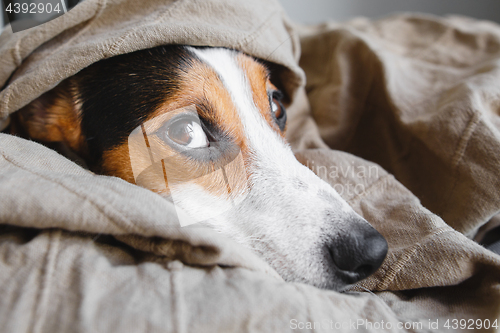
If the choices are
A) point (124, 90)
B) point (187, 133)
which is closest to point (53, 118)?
point (124, 90)

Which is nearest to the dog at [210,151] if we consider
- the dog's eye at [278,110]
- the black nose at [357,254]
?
the black nose at [357,254]

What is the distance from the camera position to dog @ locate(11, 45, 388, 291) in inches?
31.4

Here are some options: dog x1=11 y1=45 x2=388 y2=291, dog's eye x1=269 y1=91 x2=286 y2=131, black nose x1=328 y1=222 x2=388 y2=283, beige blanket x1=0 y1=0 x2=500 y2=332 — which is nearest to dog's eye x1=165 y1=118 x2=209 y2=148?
dog x1=11 y1=45 x2=388 y2=291

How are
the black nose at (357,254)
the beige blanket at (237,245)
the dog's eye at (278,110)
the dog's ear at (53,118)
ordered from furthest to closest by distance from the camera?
the dog's eye at (278,110) → the dog's ear at (53,118) → the black nose at (357,254) → the beige blanket at (237,245)

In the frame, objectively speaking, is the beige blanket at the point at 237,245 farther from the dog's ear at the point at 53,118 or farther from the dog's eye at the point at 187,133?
the dog's eye at the point at 187,133

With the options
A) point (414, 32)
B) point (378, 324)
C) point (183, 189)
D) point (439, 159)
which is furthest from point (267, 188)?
point (414, 32)

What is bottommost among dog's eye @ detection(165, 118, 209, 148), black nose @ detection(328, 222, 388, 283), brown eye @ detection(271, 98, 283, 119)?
black nose @ detection(328, 222, 388, 283)

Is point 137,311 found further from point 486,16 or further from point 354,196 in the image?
point 486,16

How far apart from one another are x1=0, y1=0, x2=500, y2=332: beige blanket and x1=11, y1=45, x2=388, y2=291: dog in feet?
0.29

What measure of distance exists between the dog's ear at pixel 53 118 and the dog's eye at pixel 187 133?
345 millimetres

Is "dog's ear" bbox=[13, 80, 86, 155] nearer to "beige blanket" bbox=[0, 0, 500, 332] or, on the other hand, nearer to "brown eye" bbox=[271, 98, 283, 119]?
"beige blanket" bbox=[0, 0, 500, 332]

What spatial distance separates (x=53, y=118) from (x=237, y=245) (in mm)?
812

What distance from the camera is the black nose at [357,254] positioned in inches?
30.0

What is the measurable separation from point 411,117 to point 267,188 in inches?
29.7
